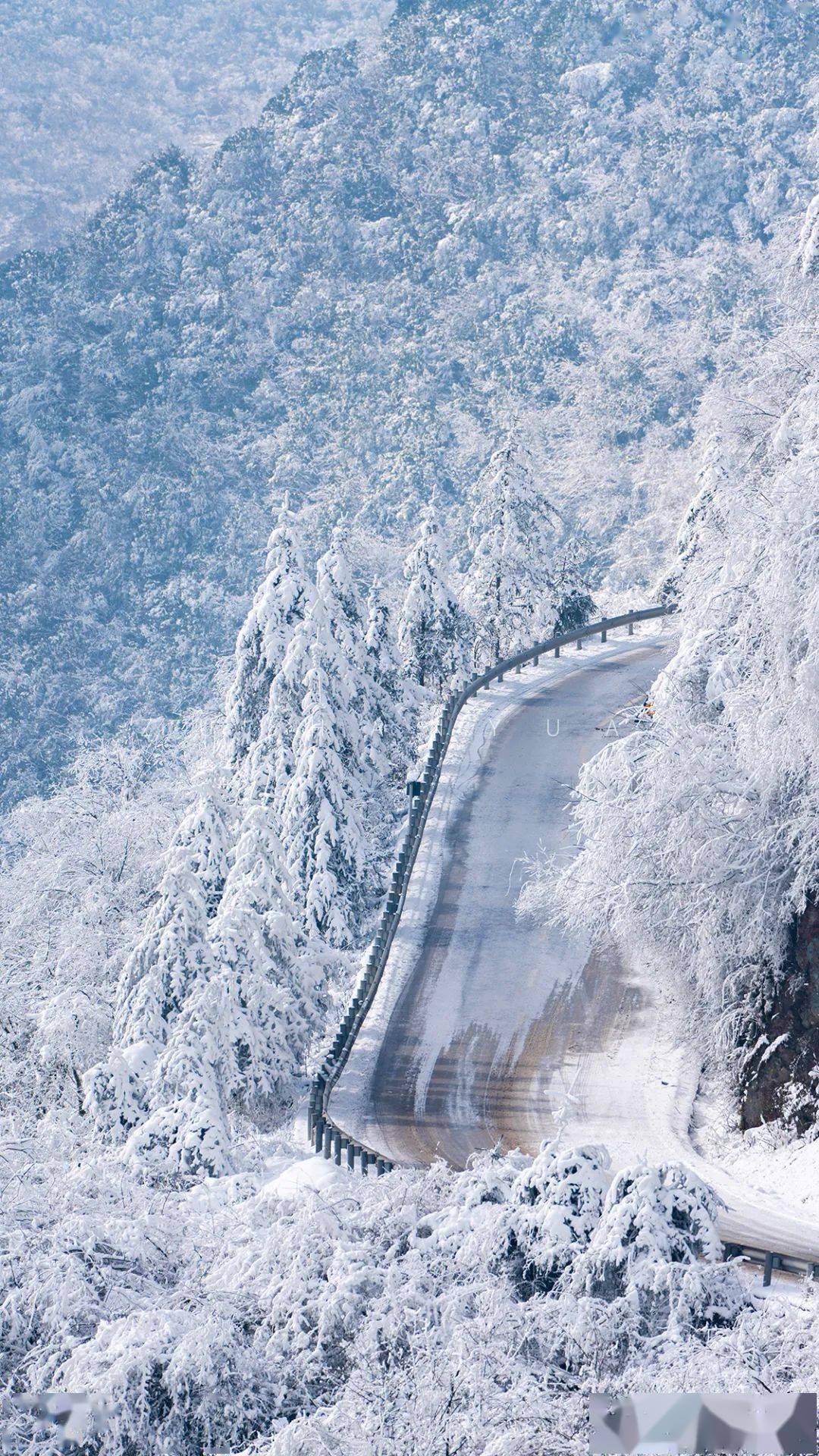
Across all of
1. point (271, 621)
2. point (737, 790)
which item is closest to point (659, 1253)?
point (737, 790)

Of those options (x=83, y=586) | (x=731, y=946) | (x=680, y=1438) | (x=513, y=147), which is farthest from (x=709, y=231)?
(x=680, y=1438)

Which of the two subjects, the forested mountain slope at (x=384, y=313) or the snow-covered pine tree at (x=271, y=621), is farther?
the forested mountain slope at (x=384, y=313)

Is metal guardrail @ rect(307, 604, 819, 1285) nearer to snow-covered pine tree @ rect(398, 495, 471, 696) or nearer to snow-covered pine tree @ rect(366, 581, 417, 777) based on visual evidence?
snow-covered pine tree @ rect(366, 581, 417, 777)

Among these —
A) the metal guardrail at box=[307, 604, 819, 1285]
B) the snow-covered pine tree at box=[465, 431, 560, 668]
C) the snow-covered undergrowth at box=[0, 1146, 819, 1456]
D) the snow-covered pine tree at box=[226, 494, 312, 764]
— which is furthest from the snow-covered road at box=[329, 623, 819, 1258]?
the snow-covered pine tree at box=[465, 431, 560, 668]

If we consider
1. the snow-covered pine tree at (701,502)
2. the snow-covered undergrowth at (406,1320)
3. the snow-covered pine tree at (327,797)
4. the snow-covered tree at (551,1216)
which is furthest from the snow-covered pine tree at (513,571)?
the snow-covered undergrowth at (406,1320)

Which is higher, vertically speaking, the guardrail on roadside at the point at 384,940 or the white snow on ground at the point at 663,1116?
the guardrail on roadside at the point at 384,940

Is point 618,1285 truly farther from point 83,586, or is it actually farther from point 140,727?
point 83,586

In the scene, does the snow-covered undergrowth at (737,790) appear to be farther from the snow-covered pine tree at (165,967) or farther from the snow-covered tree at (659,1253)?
the snow-covered pine tree at (165,967)

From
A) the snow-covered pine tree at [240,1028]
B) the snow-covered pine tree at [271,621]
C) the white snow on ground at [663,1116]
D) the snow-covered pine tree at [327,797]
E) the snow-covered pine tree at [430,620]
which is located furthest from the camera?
the snow-covered pine tree at [430,620]

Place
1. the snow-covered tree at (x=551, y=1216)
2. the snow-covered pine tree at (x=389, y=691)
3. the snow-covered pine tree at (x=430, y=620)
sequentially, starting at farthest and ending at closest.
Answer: the snow-covered pine tree at (x=430, y=620) < the snow-covered pine tree at (x=389, y=691) < the snow-covered tree at (x=551, y=1216)
